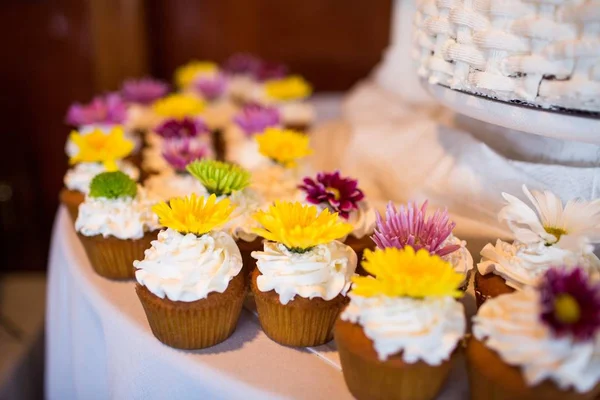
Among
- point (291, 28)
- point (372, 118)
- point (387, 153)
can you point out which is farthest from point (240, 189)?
point (291, 28)

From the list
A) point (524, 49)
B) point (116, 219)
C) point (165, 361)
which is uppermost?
point (524, 49)

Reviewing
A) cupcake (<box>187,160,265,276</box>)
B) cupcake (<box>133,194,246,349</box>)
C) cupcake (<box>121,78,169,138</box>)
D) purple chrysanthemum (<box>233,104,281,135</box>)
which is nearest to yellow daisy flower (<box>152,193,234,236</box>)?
cupcake (<box>133,194,246,349</box>)

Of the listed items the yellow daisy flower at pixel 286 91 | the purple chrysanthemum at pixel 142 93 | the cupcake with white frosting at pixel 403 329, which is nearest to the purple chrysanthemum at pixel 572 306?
the cupcake with white frosting at pixel 403 329

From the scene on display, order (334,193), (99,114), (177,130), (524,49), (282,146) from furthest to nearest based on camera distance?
(99,114) < (177,130) < (282,146) < (334,193) < (524,49)

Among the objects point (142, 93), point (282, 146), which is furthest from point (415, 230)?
point (142, 93)

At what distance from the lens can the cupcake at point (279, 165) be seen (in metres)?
1.11

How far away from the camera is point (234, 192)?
0.98 meters

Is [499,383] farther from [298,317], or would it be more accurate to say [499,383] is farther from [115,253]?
[115,253]

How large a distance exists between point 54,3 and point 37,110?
41 cm

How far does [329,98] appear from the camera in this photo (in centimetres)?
218

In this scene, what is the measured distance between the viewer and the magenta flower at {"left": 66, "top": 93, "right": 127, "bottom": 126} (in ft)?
4.52

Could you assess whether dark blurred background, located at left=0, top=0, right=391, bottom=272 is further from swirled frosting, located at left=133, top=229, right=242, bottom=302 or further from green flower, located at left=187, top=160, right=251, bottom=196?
swirled frosting, located at left=133, top=229, right=242, bottom=302

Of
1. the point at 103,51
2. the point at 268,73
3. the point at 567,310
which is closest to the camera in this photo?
the point at 567,310

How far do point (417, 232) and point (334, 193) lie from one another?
0.54 feet
